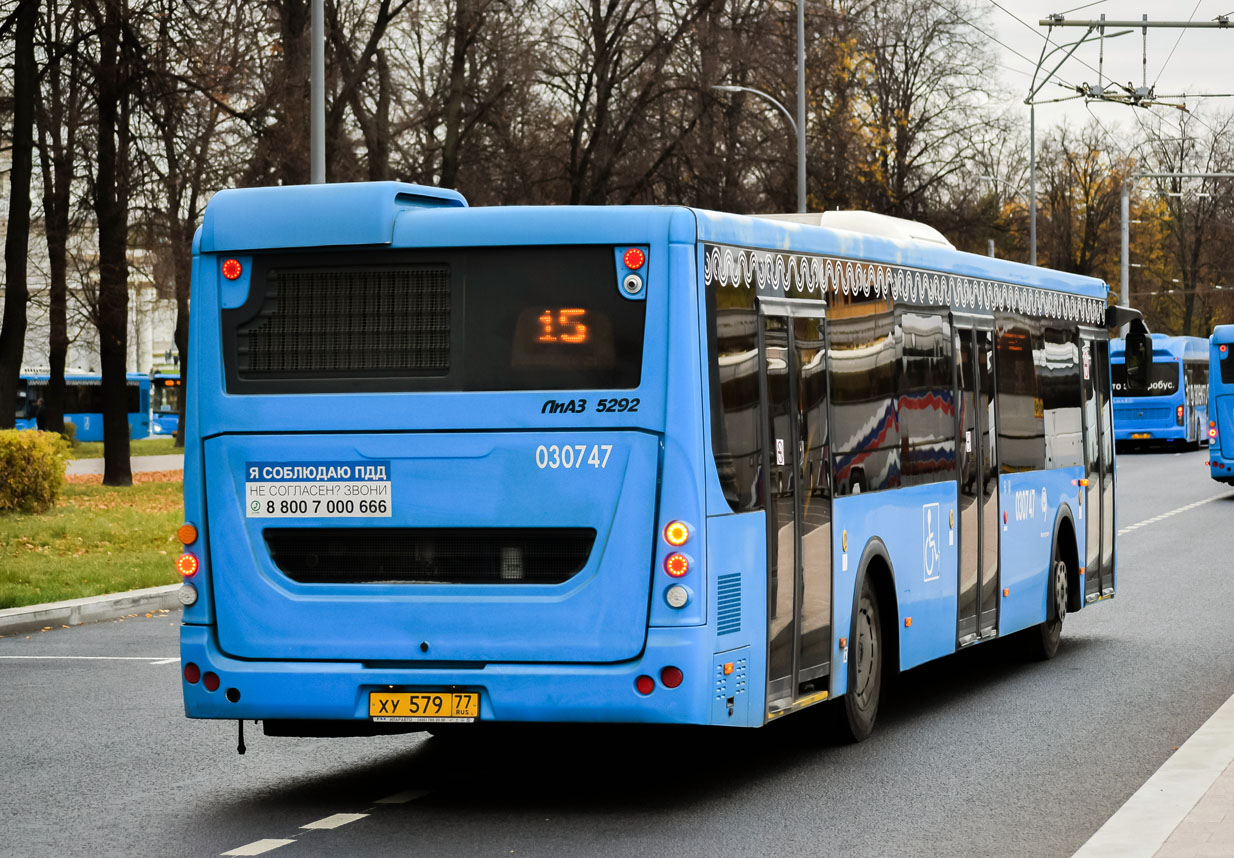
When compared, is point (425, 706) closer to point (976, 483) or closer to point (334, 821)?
point (334, 821)

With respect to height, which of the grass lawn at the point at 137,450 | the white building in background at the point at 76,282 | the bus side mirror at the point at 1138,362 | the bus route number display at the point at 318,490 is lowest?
the grass lawn at the point at 137,450

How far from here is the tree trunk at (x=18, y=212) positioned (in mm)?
29234

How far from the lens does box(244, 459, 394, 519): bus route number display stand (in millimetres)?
8258

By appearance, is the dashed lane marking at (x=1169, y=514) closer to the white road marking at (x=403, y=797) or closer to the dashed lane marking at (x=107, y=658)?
the dashed lane marking at (x=107, y=658)

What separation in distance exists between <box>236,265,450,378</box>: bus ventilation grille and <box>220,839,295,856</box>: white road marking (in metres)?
1.96

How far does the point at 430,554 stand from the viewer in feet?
27.0

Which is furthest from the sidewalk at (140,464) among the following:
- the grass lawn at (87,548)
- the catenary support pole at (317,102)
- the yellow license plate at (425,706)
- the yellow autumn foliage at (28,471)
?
the yellow license plate at (425,706)

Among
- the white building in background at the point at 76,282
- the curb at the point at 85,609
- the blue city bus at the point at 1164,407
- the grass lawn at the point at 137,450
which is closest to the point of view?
the curb at the point at 85,609

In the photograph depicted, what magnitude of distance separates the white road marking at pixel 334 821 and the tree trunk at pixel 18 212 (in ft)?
72.6

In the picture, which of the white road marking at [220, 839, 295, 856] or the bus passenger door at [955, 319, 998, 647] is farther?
the bus passenger door at [955, 319, 998, 647]

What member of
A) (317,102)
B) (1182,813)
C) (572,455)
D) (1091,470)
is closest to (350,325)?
(572,455)

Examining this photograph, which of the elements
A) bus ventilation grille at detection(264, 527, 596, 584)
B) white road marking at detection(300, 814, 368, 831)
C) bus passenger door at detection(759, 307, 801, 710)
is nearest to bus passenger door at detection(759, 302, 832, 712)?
bus passenger door at detection(759, 307, 801, 710)

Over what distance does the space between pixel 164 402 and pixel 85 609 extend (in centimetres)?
6705

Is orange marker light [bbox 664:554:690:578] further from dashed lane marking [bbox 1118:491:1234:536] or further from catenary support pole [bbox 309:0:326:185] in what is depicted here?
dashed lane marking [bbox 1118:491:1234:536]
